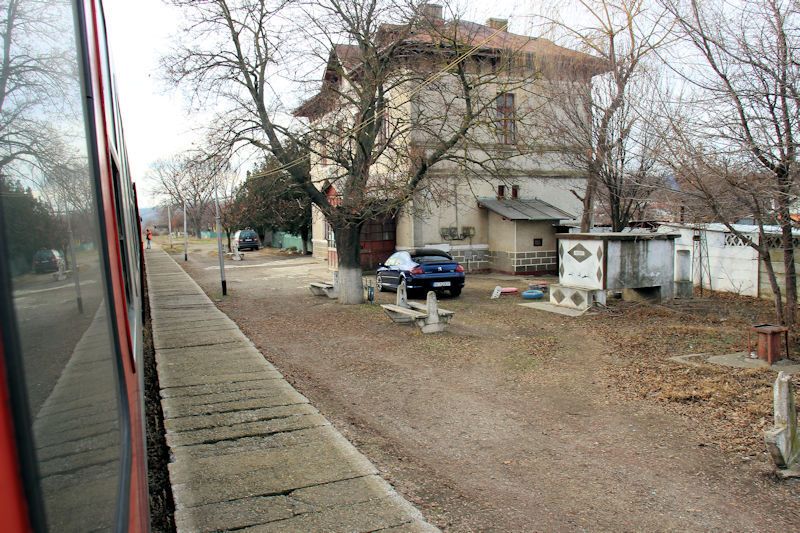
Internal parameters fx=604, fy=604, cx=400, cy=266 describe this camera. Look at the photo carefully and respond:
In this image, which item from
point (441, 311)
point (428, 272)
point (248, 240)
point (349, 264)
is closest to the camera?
point (441, 311)

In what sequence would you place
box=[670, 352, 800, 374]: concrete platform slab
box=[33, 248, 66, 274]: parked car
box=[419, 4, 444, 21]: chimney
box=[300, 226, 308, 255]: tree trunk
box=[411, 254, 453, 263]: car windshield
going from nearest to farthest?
box=[33, 248, 66, 274]: parked car < box=[670, 352, 800, 374]: concrete platform slab < box=[419, 4, 444, 21]: chimney < box=[411, 254, 453, 263]: car windshield < box=[300, 226, 308, 255]: tree trunk

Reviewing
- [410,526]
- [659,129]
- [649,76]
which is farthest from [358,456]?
[649,76]

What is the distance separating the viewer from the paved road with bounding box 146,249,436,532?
150 inches

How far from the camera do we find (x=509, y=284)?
19.7 m

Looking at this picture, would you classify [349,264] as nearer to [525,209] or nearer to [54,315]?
[525,209]

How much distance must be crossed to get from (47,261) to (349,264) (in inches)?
575

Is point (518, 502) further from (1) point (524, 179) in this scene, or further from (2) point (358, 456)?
(1) point (524, 179)

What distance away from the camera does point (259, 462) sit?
467cm

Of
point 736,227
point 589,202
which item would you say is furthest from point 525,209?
point 736,227

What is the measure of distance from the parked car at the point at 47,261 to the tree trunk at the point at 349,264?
1440 cm

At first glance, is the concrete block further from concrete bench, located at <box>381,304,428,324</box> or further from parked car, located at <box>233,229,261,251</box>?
parked car, located at <box>233,229,261,251</box>

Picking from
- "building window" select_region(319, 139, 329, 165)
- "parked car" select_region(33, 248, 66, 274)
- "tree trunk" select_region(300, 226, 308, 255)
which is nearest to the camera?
"parked car" select_region(33, 248, 66, 274)

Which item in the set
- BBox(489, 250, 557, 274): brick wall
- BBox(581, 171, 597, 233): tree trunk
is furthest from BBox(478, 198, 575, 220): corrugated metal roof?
BBox(581, 171, 597, 233): tree trunk

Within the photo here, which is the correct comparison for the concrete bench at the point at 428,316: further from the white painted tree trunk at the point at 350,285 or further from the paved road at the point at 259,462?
the paved road at the point at 259,462
